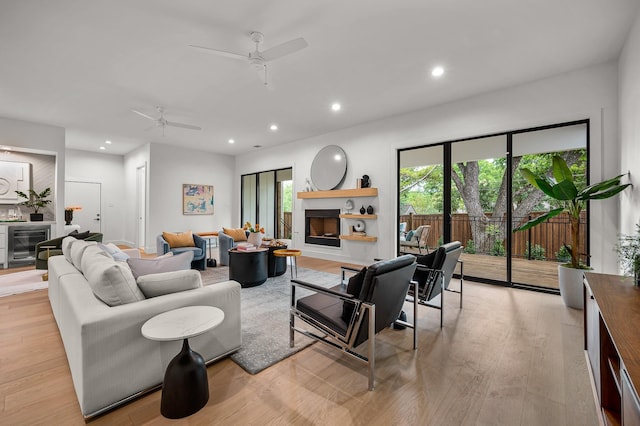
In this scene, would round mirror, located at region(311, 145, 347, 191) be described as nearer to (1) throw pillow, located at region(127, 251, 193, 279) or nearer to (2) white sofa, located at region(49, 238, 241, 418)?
(1) throw pillow, located at region(127, 251, 193, 279)

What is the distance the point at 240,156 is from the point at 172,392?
810cm

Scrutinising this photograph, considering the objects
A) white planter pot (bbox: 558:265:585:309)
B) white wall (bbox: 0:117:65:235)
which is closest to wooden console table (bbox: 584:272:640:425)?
white planter pot (bbox: 558:265:585:309)

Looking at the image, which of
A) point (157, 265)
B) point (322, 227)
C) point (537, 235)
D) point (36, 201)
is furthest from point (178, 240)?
point (537, 235)

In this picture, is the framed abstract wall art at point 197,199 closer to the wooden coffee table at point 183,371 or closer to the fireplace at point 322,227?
the fireplace at point 322,227

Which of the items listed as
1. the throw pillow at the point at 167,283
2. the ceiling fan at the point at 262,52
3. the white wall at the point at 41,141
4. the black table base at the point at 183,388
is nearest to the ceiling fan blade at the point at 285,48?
the ceiling fan at the point at 262,52

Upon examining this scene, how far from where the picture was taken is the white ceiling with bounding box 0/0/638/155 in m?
2.54

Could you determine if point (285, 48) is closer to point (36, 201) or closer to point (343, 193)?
point (343, 193)

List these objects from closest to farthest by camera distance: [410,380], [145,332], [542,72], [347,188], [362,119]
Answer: [145,332]
[410,380]
[542,72]
[362,119]
[347,188]

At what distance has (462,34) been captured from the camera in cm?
288

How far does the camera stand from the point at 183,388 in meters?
1.61

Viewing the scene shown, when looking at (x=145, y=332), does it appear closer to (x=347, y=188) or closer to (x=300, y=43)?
(x=300, y=43)

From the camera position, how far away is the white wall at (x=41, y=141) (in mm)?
5469

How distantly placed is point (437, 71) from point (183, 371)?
13.5ft

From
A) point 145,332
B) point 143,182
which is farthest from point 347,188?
point 143,182
